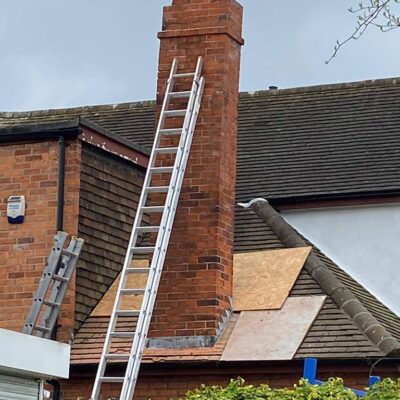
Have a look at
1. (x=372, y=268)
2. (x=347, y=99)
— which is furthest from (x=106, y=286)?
(x=347, y=99)

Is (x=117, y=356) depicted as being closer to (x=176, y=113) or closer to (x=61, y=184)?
(x=61, y=184)

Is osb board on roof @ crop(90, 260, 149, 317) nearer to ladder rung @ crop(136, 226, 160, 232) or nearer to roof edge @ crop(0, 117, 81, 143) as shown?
ladder rung @ crop(136, 226, 160, 232)

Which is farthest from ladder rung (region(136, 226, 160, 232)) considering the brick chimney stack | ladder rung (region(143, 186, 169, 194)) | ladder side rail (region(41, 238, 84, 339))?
ladder side rail (region(41, 238, 84, 339))

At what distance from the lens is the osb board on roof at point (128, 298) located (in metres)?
15.9

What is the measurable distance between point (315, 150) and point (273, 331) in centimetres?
462

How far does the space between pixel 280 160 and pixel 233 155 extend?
3.04 m

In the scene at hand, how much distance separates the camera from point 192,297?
51.0 ft

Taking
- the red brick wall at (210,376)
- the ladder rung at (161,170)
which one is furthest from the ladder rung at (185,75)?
the red brick wall at (210,376)

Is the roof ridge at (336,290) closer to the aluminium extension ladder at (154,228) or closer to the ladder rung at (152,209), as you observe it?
the aluminium extension ladder at (154,228)

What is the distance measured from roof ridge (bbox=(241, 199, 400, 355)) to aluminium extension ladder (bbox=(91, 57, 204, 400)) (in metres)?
1.77

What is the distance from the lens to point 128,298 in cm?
1606

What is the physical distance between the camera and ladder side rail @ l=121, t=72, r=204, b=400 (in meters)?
14.1

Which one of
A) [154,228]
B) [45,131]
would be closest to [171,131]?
[154,228]

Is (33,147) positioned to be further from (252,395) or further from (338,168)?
(252,395)
